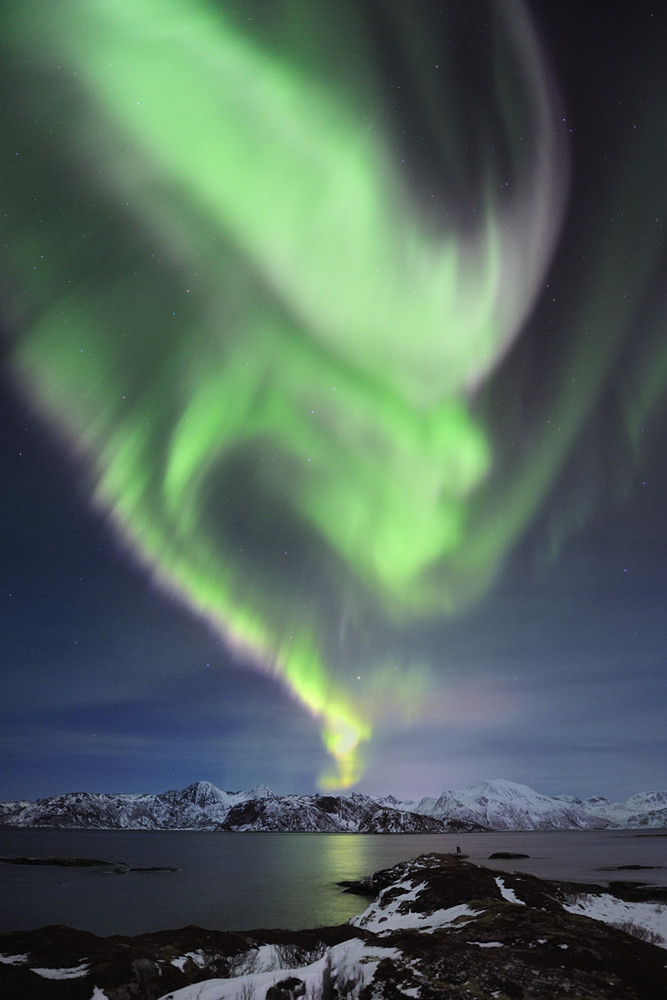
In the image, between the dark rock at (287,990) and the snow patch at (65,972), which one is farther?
the snow patch at (65,972)

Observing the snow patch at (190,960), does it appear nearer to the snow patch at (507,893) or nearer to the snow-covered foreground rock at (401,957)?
the snow-covered foreground rock at (401,957)

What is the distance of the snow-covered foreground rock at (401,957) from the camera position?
2105cm

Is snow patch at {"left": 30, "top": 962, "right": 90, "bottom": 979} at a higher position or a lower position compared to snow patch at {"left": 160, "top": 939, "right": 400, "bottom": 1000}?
lower

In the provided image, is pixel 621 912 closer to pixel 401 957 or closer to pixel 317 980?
pixel 401 957

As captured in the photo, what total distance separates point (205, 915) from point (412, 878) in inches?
930

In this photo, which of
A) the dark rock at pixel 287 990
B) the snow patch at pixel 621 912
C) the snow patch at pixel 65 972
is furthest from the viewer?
the snow patch at pixel 621 912

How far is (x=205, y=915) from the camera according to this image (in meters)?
64.6

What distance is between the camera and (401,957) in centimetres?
2389

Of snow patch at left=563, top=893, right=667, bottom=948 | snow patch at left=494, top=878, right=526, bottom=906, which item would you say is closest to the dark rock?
snow patch at left=563, top=893, right=667, bottom=948

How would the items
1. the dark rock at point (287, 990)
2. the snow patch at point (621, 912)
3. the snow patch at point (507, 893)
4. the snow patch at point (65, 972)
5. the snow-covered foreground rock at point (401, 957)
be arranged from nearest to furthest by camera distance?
the snow-covered foreground rock at point (401, 957) < the dark rock at point (287, 990) < the snow patch at point (65, 972) < the snow patch at point (621, 912) < the snow patch at point (507, 893)

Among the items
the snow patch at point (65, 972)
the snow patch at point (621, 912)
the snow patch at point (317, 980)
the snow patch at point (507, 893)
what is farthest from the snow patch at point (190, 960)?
the snow patch at point (621, 912)

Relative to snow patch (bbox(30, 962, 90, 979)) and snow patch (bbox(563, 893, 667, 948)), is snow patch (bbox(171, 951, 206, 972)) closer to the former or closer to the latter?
snow patch (bbox(30, 962, 90, 979))

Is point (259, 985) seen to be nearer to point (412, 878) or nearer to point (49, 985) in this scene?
point (49, 985)

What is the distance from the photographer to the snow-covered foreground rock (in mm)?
21047
